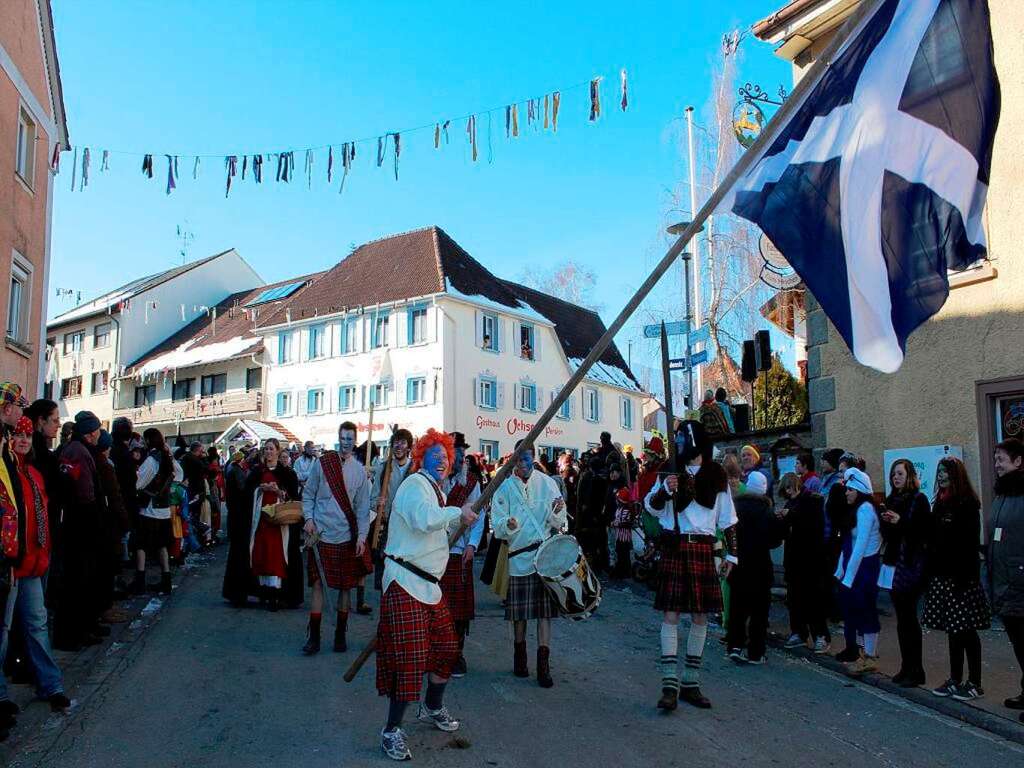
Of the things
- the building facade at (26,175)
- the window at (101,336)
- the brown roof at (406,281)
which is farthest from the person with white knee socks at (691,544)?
the window at (101,336)

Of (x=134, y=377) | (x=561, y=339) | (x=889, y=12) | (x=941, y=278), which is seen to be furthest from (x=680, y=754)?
(x=134, y=377)

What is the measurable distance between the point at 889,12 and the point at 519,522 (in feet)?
15.1

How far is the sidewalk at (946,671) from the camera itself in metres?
6.33

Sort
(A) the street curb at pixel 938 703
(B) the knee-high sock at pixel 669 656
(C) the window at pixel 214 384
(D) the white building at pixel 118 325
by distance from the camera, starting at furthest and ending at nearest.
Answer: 1. (D) the white building at pixel 118 325
2. (C) the window at pixel 214 384
3. (B) the knee-high sock at pixel 669 656
4. (A) the street curb at pixel 938 703

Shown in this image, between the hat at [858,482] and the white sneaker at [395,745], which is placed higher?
the hat at [858,482]

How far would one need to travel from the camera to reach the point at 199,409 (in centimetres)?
4928

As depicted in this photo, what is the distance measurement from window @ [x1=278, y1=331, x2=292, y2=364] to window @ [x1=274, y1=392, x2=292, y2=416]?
1.73 metres

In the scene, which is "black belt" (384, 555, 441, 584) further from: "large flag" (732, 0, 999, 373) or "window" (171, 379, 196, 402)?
"window" (171, 379, 196, 402)

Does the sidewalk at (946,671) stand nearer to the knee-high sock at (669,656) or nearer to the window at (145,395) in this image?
the knee-high sock at (669,656)

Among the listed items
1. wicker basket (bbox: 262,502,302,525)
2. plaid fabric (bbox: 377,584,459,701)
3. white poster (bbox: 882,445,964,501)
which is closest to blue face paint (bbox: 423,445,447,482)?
plaid fabric (bbox: 377,584,459,701)

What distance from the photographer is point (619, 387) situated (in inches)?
1988

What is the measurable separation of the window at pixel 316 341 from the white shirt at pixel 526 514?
3768 cm

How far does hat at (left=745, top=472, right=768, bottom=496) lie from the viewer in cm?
887

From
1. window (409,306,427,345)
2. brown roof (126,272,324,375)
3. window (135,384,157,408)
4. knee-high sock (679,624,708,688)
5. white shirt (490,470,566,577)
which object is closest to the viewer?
knee-high sock (679,624,708,688)
